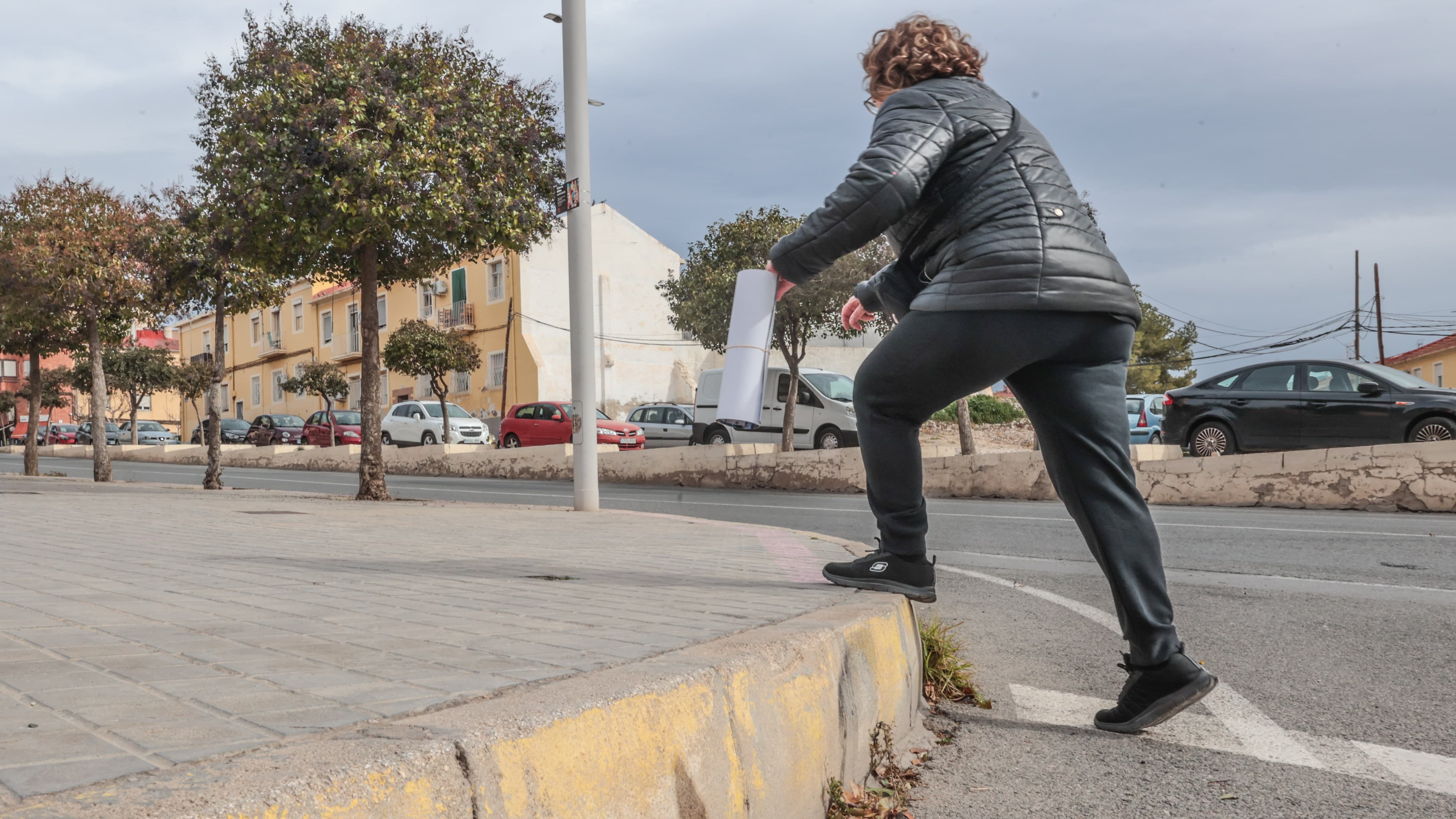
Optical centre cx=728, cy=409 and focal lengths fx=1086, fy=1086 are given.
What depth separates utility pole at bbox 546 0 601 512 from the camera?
10.1m

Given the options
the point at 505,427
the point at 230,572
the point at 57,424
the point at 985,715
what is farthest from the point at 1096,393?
the point at 57,424

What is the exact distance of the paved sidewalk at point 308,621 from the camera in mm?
1836

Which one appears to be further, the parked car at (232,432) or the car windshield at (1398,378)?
the parked car at (232,432)

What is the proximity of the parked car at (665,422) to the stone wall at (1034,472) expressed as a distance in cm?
606

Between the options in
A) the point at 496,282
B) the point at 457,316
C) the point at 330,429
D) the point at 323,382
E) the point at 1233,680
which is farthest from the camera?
the point at 457,316

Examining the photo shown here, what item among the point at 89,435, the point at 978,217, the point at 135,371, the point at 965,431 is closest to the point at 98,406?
the point at 965,431

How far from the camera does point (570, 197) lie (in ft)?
33.4

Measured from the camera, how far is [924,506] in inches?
135

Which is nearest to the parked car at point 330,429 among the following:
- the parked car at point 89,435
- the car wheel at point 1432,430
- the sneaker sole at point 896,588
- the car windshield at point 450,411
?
the car windshield at point 450,411

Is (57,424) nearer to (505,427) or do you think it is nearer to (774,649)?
(505,427)

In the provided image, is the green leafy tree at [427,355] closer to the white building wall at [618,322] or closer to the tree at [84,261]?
the white building wall at [618,322]

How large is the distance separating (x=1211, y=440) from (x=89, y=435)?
155 ft

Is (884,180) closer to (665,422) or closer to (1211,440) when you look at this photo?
(1211,440)

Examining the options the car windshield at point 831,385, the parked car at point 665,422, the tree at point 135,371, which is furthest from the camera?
the tree at point 135,371
